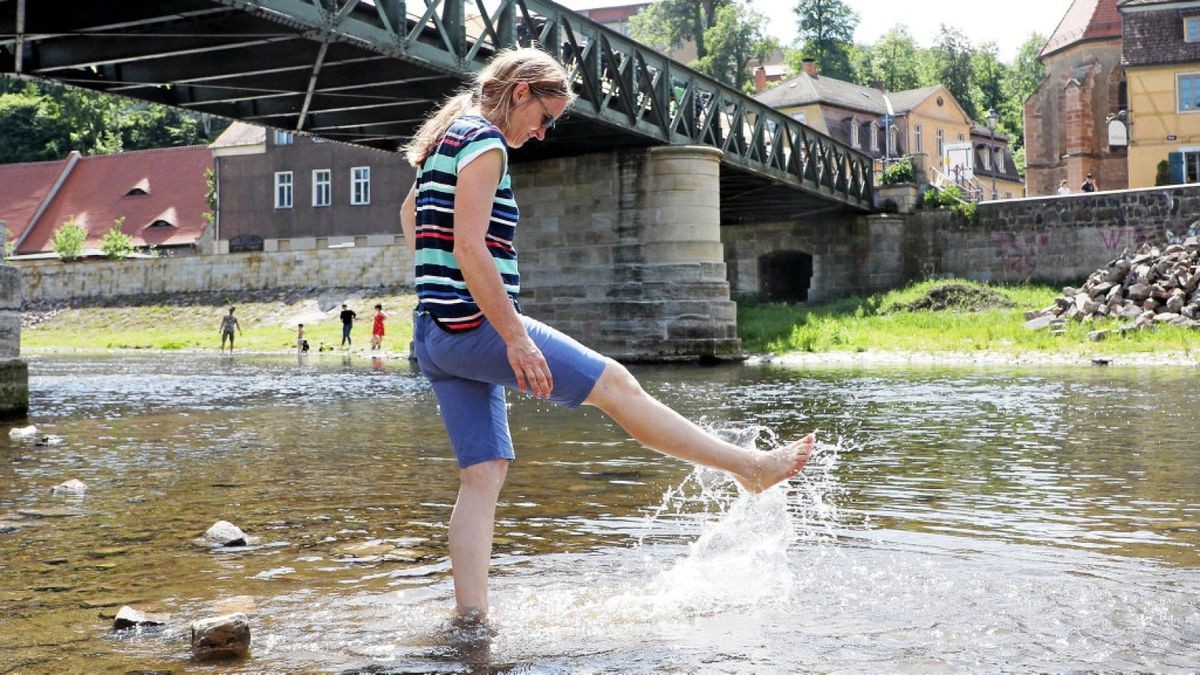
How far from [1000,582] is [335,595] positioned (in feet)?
7.74

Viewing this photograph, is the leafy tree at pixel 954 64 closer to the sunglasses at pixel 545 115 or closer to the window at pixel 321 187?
the window at pixel 321 187

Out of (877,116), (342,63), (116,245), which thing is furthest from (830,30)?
(342,63)

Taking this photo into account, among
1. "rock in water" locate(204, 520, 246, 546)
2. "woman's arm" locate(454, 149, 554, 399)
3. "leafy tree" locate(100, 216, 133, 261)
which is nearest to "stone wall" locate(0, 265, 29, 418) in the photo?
"rock in water" locate(204, 520, 246, 546)

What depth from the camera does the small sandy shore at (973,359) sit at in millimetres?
22703

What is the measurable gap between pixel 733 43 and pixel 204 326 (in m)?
47.1

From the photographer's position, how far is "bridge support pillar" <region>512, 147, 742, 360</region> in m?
26.6

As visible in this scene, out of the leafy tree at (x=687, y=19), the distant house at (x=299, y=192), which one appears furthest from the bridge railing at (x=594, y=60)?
the leafy tree at (x=687, y=19)

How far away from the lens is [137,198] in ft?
209

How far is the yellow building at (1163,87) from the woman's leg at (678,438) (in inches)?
1889

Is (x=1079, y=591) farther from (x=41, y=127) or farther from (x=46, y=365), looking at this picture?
(x=41, y=127)

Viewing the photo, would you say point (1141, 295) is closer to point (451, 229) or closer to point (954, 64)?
point (451, 229)

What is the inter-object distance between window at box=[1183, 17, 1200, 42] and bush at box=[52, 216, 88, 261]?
44415 mm

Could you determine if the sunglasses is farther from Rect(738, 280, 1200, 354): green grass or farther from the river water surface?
Rect(738, 280, 1200, 354): green grass

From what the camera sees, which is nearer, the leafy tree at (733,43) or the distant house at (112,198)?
the distant house at (112,198)
